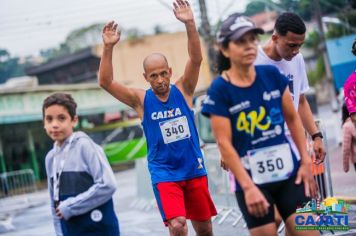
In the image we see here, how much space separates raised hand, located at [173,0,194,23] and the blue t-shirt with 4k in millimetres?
1462

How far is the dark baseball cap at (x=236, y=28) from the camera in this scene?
12.2ft

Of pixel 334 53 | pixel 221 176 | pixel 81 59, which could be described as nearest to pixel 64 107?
pixel 221 176

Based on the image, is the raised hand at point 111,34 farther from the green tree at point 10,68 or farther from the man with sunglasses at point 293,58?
the green tree at point 10,68

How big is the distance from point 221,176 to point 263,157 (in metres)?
6.15

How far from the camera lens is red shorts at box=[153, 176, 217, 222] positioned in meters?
5.23

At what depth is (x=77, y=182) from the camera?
4.11 metres

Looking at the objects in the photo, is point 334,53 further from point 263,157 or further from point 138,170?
point 263,157

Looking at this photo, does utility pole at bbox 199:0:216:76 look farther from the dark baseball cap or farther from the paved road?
the dark baseball cap

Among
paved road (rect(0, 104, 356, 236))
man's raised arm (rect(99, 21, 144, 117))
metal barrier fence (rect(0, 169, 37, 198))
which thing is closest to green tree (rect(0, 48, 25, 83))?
metal barrier fence (rect(0, 169, 37, 198))

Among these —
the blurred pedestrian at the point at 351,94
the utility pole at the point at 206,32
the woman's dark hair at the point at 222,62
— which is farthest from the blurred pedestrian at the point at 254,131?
the utility pole at the point at 206,32

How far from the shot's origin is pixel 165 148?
5297 mm

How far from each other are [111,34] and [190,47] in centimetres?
72

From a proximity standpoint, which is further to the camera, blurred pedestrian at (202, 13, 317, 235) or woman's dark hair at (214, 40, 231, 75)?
woman's dark hair at (214, 40, 231, 75)

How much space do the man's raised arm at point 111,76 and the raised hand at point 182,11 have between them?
53cm
